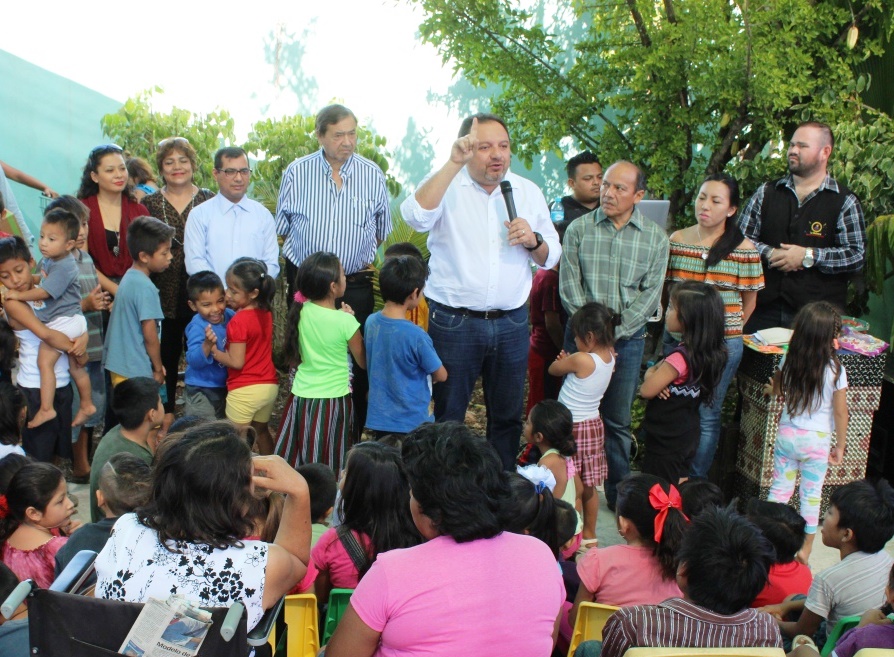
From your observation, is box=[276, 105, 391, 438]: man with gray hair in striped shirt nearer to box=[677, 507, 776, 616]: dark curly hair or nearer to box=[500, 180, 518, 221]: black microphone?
box=[500, 180, 518, 221]: black microphone

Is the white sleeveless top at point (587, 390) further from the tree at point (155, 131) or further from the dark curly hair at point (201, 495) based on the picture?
the tree at point (155, 131)

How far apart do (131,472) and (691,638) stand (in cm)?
190

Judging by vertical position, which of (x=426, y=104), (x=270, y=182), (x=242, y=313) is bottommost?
(x=242, y=313)

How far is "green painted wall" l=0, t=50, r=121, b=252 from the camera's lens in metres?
6.88

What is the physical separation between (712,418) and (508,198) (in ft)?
5.20

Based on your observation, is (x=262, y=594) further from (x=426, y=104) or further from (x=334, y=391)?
(x=426, y=104)

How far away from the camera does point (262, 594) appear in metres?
2.28

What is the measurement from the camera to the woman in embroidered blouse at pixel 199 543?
224cm

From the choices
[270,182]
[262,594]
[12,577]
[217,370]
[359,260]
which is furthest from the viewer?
[270,182]

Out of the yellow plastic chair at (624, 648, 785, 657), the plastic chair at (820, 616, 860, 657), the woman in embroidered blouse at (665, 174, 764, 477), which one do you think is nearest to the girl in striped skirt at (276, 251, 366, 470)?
the woman in embroidered blouse at (665, 174, 764, 477)

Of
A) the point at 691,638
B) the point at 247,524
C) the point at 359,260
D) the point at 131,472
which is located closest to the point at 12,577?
the point at 131,472

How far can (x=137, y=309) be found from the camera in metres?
4.60

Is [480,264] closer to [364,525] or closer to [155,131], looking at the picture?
[364,525]

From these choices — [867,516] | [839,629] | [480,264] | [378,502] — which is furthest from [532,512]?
[480,264]
